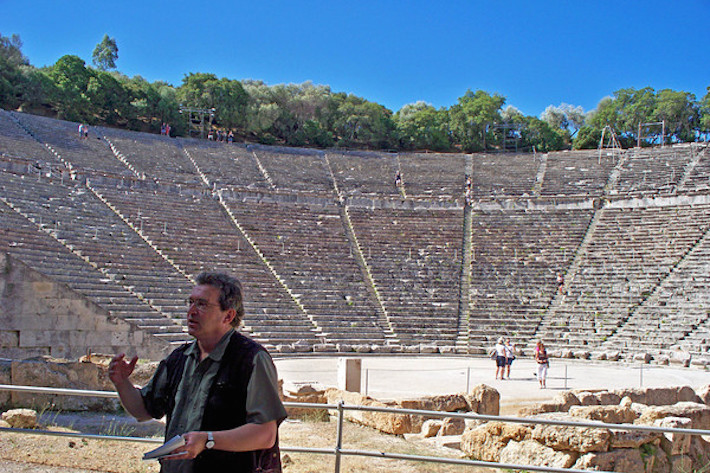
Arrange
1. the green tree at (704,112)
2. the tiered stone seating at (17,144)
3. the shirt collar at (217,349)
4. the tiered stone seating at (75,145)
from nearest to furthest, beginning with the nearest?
the shirt collar at (217,349)
the tiered stone seating at (17,144)
the tiered stone seating at (75,145)
the green tree at (704,112)

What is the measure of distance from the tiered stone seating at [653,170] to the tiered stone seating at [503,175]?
461 centimetres

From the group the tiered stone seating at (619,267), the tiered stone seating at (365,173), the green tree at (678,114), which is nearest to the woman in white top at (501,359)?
the tiered stone seating at (619,267)

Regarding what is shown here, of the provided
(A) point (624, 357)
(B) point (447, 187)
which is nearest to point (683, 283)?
(A) point (624, 357)

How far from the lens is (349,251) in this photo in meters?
24.5

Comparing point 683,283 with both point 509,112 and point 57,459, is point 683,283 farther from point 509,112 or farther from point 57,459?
point 509,112

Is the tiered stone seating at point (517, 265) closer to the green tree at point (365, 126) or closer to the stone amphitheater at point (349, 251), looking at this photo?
the stone amphitheater at point (349, 251)

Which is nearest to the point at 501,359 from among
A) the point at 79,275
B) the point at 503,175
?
the point at 79,275

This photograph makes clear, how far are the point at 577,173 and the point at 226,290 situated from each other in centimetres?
3324

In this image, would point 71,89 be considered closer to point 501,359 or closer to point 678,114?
point 501,359

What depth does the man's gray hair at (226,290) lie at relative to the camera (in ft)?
9.48

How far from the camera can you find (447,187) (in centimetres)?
3266

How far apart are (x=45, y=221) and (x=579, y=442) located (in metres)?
18.2

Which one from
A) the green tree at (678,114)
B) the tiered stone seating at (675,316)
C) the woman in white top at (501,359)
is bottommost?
the woman in white top at (501,359)

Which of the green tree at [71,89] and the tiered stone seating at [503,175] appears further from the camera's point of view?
the green tree at [71,89]
